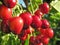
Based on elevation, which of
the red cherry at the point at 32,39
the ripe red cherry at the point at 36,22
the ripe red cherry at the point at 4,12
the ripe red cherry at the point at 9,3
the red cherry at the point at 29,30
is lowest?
the red cherry at the point at 32,39

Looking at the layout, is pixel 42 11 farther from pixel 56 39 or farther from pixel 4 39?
pixel 56 39

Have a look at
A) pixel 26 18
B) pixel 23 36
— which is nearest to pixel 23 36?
pixel 23 36

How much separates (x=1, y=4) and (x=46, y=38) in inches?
14.3

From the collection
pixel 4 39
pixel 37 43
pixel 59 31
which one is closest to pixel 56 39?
pixel 59 31

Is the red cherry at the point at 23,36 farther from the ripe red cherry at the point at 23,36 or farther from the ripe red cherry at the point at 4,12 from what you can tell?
the ripe red cherry at the point at 4,12

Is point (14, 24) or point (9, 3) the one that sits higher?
point (9, 3)

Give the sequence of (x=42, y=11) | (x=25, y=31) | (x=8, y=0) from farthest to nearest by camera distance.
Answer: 1. (x=42, y=11)
2. (x=25, y=31)
3. (x=8, y=0)

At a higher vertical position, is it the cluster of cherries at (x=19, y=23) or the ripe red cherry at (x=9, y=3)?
the ripe red cherry at (x=9, y=3)

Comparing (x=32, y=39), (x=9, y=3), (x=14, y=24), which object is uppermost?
(x=9, y=3)

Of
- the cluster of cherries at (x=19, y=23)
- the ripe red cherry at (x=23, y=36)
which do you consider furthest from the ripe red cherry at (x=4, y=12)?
the ripe red cherry at (x=23, y=36)

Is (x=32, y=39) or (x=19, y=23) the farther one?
(x=32, y=39)

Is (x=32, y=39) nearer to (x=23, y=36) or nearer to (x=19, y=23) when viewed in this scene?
(x=23, y=36)

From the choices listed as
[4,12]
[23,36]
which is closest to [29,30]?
[23,36]

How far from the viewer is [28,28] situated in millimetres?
1408
